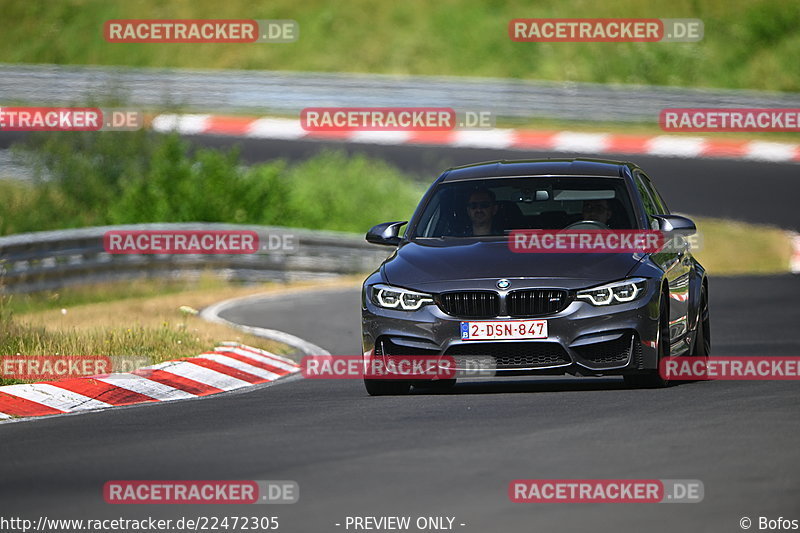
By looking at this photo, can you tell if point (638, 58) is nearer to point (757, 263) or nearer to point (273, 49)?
point (273, 49)

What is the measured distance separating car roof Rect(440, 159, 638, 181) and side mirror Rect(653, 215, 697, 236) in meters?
0.55

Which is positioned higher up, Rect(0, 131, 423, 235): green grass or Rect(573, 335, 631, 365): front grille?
Rect(0, 131, 423, 235): green grass

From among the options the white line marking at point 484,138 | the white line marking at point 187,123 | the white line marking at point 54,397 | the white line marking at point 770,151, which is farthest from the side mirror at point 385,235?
the white line marking at point 187,123

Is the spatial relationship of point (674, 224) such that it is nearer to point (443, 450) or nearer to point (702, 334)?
point (702, 334)

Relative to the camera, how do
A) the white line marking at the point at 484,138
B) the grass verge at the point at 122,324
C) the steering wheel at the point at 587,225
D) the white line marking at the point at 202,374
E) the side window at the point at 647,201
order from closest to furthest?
the steering wheel at the point at 587,225
the side window at the point at 647,201
the white line marking at the point at 202,374
the grass verge at the point at 122,324
the white line marking at the point at 484,138

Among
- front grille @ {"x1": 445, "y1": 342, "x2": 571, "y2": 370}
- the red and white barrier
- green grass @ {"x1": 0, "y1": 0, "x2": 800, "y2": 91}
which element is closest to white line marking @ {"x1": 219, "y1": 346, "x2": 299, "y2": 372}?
the red and white barrier

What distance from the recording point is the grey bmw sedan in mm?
10578

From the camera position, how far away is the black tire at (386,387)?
36.4 feet

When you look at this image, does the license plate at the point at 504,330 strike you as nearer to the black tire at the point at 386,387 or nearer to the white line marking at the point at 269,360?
the black tire at the point at 386,387

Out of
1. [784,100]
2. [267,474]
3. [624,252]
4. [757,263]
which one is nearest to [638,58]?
[784,100]

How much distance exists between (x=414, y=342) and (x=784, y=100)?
2521cm

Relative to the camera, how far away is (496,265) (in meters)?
10.8

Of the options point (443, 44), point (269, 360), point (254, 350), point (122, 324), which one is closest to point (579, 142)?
point (443, 44)

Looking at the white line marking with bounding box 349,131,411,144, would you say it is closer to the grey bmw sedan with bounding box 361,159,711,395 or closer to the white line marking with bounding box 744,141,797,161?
the white line marking with bounding box 744,141,797,161
